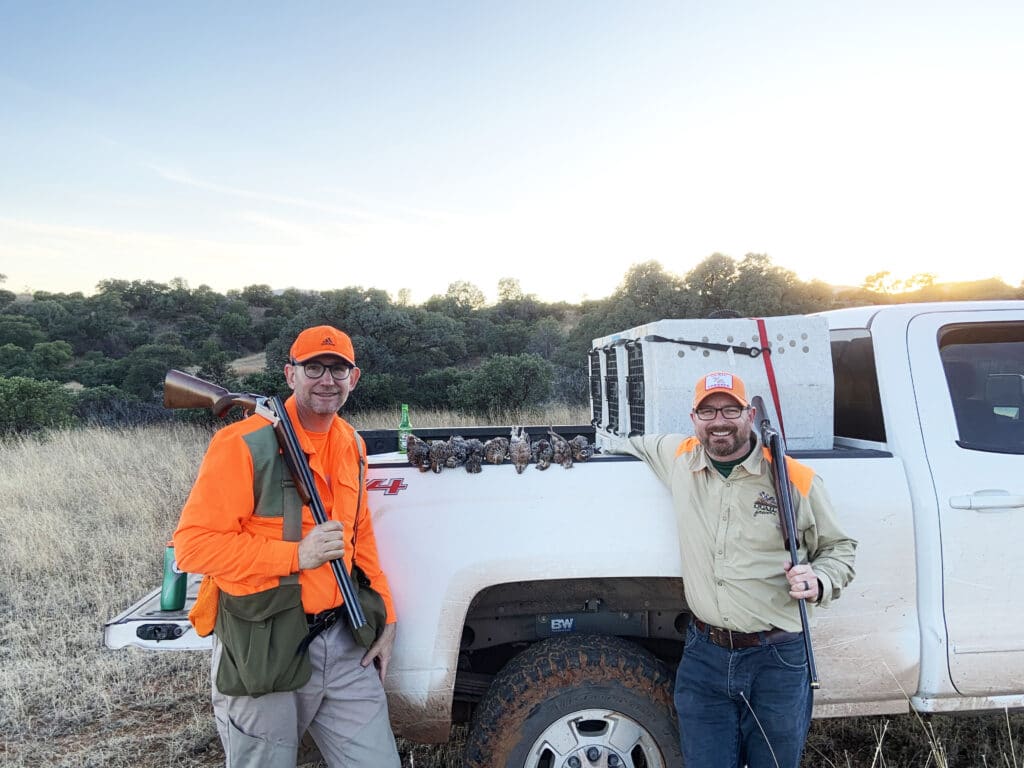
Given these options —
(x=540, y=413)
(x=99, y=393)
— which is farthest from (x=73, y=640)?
(x=99, y=393)

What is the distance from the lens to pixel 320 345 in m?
2.46

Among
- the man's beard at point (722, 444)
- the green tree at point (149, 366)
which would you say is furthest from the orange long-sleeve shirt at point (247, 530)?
the green tree at point (149, 366)

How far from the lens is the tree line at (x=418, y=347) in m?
13.6

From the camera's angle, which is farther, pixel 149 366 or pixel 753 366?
pixel 149 366

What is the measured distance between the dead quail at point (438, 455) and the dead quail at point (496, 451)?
5.8 inches

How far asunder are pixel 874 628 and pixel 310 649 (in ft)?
6.90

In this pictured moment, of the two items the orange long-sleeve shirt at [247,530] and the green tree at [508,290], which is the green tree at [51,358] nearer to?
the green tree at [508,290]

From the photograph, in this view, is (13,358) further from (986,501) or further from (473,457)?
(986,501)

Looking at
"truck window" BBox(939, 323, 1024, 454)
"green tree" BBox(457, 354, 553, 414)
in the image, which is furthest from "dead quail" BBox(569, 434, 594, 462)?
"green tree" BBox(457, 354, 553, 414)

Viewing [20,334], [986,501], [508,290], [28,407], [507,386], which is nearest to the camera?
[986,501]

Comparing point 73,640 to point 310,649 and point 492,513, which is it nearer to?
point 310,649

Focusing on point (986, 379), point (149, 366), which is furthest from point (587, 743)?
point (149, 366)

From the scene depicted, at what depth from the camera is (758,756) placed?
7.90 ft

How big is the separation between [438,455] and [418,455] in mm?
76
